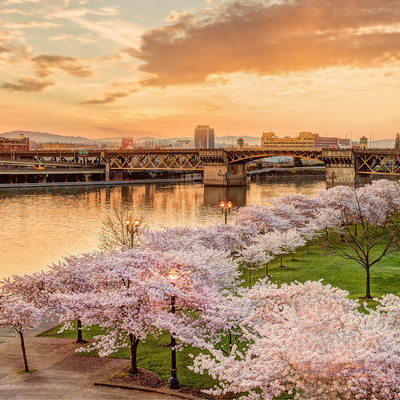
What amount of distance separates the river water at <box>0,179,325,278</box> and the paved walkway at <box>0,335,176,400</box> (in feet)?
67.4

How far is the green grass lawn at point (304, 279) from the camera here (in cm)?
2276

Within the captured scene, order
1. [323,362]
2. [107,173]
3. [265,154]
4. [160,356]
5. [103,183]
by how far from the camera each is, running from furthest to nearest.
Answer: [107,173] < [103,183] < [265,154] < [160,356] < [323,362]

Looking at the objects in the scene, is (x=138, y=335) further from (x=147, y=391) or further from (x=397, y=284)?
(x=397, y=284)

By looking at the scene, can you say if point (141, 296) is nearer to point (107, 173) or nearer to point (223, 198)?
point (223, 198)

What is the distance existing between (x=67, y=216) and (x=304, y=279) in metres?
56.1

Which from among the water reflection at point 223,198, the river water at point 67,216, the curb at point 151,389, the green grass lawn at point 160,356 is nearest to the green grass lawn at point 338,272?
the green grass lawn at point 160,356

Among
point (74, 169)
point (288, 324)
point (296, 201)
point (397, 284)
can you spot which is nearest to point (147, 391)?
point (288, 324)

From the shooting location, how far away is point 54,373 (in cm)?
2192

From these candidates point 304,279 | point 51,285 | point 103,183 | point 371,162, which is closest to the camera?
→ point 51,285

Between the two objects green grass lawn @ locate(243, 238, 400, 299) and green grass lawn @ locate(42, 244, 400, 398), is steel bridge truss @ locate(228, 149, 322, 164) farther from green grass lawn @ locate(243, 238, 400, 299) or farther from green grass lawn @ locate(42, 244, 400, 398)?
green grass lawn @ locate(243, 238, 400, 299)

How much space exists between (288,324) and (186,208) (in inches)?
3340

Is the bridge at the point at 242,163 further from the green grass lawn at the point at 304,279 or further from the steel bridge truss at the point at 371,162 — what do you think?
the green grass lawn at the point at 304,279

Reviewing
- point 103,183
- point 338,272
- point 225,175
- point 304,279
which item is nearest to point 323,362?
point 304,279

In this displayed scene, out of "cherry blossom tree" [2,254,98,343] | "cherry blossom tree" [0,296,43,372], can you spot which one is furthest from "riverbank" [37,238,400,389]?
"cherry blossom tree" [0,296,43,372]
